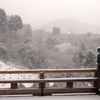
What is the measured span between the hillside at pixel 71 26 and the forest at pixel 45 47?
6.0 inches

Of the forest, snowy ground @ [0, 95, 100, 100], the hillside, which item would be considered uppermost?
the hillside

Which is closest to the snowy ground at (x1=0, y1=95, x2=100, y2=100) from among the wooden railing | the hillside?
the wooden railing

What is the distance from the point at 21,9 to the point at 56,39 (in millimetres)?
2096

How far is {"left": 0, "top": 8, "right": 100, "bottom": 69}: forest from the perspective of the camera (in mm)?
8039

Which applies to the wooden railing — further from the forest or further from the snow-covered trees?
the snow-covered trees

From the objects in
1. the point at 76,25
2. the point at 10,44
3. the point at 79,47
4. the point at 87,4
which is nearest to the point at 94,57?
the point at 79,47

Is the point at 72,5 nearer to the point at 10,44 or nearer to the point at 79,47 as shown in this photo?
the point at 79,47

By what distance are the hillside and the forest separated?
15 centimetres

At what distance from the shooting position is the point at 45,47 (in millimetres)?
8320

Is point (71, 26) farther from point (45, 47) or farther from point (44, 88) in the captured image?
point (44, 88)

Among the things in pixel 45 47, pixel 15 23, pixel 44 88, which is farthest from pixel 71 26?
pixel 44 88

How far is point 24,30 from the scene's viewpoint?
845 centimetres

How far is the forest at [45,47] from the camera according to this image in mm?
8039

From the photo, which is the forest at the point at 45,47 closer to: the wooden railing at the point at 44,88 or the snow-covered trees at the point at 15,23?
the snow-covered trees at the point at 15,23
